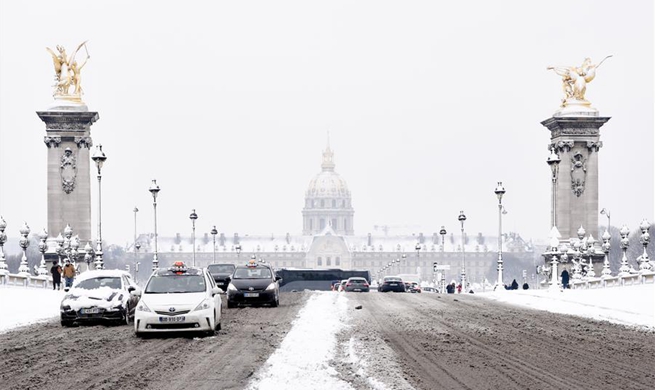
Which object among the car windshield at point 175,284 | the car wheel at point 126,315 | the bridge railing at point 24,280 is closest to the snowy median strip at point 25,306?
the bridge railing at point 24,280

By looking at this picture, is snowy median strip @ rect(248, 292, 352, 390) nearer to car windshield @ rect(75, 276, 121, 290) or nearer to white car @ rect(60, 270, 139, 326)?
white car @ rect(60, 270, 139, 326)

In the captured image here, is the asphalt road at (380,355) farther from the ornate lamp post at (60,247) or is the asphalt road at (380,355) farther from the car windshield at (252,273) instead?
the ornate lamp post at (60,247)

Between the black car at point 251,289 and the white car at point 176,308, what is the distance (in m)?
12.3

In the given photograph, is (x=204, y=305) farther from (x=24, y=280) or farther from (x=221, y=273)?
(x=221, y=273)

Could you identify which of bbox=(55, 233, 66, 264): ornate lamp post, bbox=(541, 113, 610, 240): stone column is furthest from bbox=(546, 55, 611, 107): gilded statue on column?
bbox=(55, 233, 66, 264): ornate lamp post

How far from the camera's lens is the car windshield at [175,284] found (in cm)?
2697

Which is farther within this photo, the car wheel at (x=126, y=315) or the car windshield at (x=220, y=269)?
the car windshield at (x=220, y=269)

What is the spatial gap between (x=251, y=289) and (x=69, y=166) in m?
37.4

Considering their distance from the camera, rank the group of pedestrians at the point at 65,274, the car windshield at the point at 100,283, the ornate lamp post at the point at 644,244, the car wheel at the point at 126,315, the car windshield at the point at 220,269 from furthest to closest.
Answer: the car windshield at the point at 220,269 → the ornate lamp post at the point at 644,244 → the group of pedestrians at the point at 65,274 → the car windshield at the point at 100,283 → the car wheel at the point at 126,315

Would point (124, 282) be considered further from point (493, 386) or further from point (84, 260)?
point (84, 260)

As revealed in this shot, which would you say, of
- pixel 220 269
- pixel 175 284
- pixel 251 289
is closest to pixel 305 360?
pixel 175 284

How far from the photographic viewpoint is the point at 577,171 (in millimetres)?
75688

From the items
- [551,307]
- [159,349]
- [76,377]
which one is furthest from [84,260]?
[76,377]

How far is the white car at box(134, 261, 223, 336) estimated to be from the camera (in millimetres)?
25797
